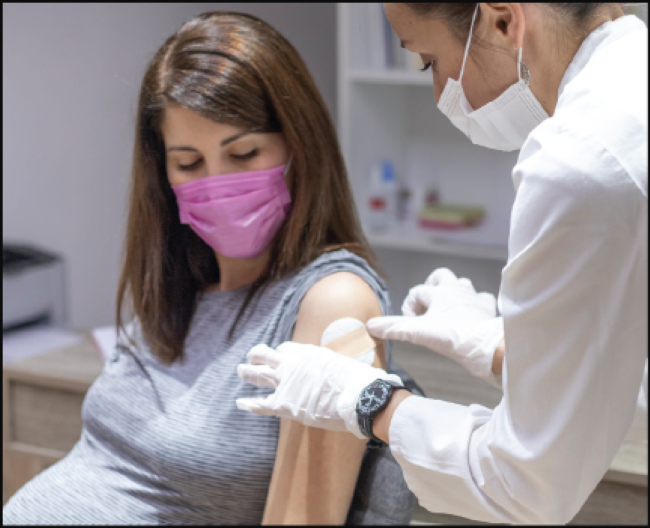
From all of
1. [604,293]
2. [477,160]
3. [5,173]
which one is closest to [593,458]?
[604,293]

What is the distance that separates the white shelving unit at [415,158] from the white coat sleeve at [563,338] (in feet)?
5.11

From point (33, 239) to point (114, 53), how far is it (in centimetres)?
75

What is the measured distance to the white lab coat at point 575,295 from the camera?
2.18 ft

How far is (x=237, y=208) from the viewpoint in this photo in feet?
4.34

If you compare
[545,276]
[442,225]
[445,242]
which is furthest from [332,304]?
[442,225]

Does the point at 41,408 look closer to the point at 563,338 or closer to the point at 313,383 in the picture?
the point at 313,383

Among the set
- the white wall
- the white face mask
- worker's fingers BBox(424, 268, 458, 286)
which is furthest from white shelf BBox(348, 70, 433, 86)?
the white face mask

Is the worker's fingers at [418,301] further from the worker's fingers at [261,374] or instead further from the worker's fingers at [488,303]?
the worker's fingers at [261,374]

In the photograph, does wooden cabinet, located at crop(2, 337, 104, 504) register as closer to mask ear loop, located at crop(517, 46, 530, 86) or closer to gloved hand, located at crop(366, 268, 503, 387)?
gloved hand, located at crop(366, 268, 503, 387)

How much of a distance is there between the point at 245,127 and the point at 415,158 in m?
1.62

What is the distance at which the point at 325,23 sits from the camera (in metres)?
2.82

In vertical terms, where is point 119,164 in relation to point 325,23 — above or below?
below

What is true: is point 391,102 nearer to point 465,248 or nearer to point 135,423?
point 465,248

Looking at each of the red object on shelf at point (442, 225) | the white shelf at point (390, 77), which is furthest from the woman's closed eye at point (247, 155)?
the red object on shelf at point (442, 225)
